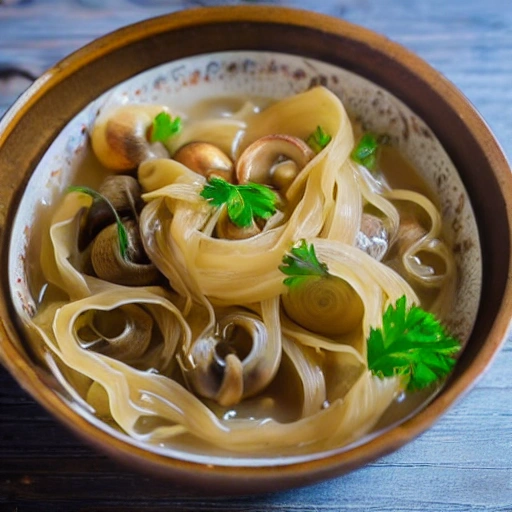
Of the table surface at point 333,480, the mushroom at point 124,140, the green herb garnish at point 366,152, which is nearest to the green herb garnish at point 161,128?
the mushroom at point 124,140

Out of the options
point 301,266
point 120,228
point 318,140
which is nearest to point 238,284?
point 301,266

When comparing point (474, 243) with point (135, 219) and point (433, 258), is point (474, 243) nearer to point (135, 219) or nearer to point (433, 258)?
point (433, 258)

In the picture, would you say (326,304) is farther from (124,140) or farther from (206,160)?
(124,140)

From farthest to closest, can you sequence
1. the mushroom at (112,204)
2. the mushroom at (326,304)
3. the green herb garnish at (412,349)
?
the mushroom at (112,204) < the mushroom at (326,304) < the green herb garnish at (412,349)

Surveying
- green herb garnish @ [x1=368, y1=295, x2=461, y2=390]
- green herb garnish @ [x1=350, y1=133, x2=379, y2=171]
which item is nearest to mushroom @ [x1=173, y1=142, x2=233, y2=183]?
green herb garnish @ [x1=350, y1=133, x2=379, y2=171]

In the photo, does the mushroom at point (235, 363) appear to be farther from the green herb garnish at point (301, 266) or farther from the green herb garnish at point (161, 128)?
the green herb garnish at point (161, 128)

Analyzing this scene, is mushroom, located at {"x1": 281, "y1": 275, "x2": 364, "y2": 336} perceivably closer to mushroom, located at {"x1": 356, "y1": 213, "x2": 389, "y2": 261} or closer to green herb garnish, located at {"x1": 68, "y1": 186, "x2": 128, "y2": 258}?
mushroom, located at {"x1": 356, "y1": 213, "x2": 389, "y2": 261}
